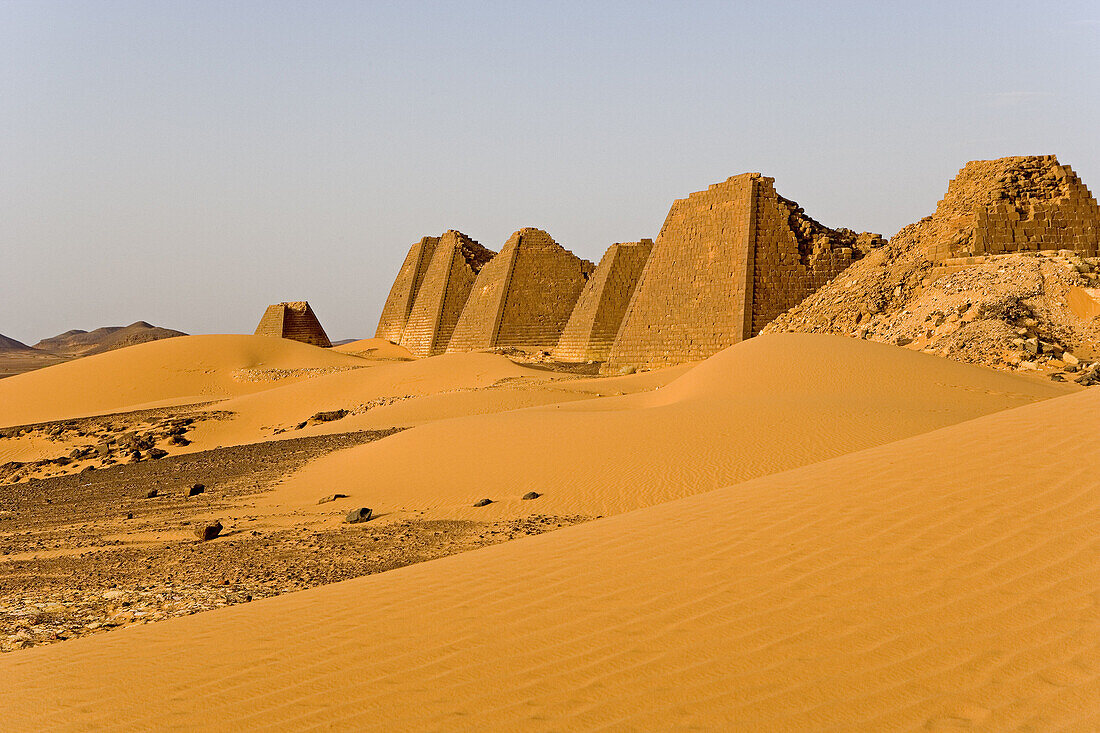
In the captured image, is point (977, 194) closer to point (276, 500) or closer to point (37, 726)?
point (276, 500)

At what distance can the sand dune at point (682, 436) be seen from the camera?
31.4 ft

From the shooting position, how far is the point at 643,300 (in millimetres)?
27484

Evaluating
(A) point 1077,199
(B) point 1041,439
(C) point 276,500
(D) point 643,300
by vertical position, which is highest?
(A) point 1077,199

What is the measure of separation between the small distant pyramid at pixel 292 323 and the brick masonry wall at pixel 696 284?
2905cm

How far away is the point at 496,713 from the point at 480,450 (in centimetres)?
895

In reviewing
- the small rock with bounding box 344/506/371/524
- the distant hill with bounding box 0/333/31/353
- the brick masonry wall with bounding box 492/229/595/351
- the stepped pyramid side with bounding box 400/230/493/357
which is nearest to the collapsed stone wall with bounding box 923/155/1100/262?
the small rock with bounding box 344/506/371/524

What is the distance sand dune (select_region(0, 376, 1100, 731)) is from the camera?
2975 millimetres

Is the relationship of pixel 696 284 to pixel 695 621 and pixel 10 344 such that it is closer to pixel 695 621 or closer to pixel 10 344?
pixel 695 621

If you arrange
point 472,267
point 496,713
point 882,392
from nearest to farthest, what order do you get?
point 496,713 → point 882,392 → point 472,267

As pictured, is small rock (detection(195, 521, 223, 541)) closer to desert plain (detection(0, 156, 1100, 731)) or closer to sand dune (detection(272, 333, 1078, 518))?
desert plain (detection(0, 156, 1100, 731))

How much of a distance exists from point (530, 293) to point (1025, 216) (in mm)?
22030

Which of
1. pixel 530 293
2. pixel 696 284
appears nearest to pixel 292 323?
pixel 530 293

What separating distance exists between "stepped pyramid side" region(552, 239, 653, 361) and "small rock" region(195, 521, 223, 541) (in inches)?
995

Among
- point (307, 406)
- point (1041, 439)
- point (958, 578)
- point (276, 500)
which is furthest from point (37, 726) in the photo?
point (307, 406)
